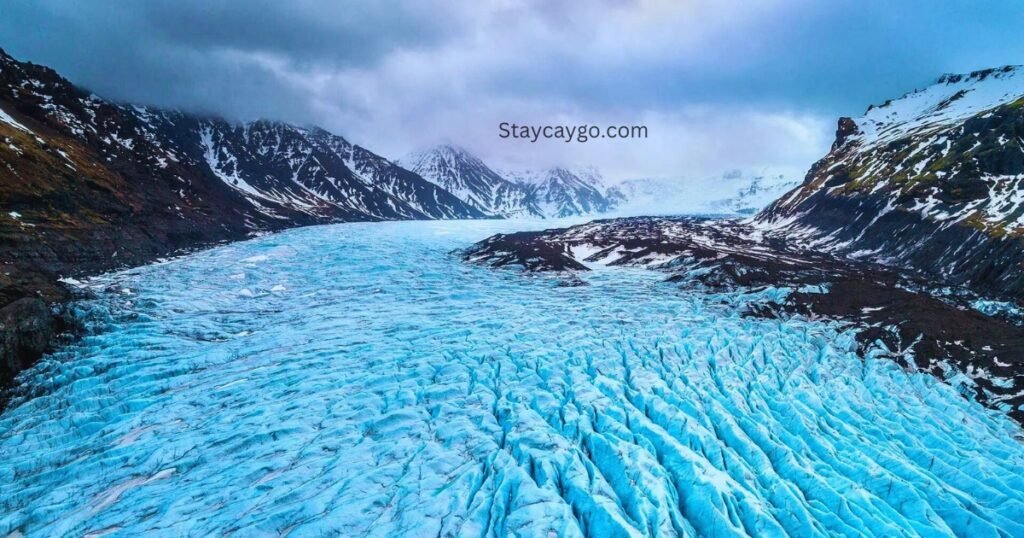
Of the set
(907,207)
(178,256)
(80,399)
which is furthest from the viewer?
(907,207)

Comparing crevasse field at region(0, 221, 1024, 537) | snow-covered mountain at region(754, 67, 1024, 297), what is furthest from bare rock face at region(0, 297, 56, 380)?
snow-covered mountain at region(754, 67, 1024, 297)

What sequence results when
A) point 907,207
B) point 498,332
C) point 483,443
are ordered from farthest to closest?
point 907,207 → point 498,332 → point 483,443

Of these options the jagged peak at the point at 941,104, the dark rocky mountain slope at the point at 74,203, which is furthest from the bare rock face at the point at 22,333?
the jagged peak at the point at 941,104

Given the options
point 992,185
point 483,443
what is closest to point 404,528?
point 483,443

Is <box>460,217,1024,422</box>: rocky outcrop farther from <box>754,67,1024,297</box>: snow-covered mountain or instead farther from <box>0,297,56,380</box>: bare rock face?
<box>0,297,56,380</box>: bare rock face

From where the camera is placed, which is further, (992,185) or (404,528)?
(992,185)

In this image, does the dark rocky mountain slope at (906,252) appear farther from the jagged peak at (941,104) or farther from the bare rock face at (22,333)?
the bare rock face at (22,333)

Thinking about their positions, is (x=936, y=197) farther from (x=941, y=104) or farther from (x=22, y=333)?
(x=22, y=333)

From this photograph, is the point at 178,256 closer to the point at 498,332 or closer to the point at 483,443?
the point at 498,332
